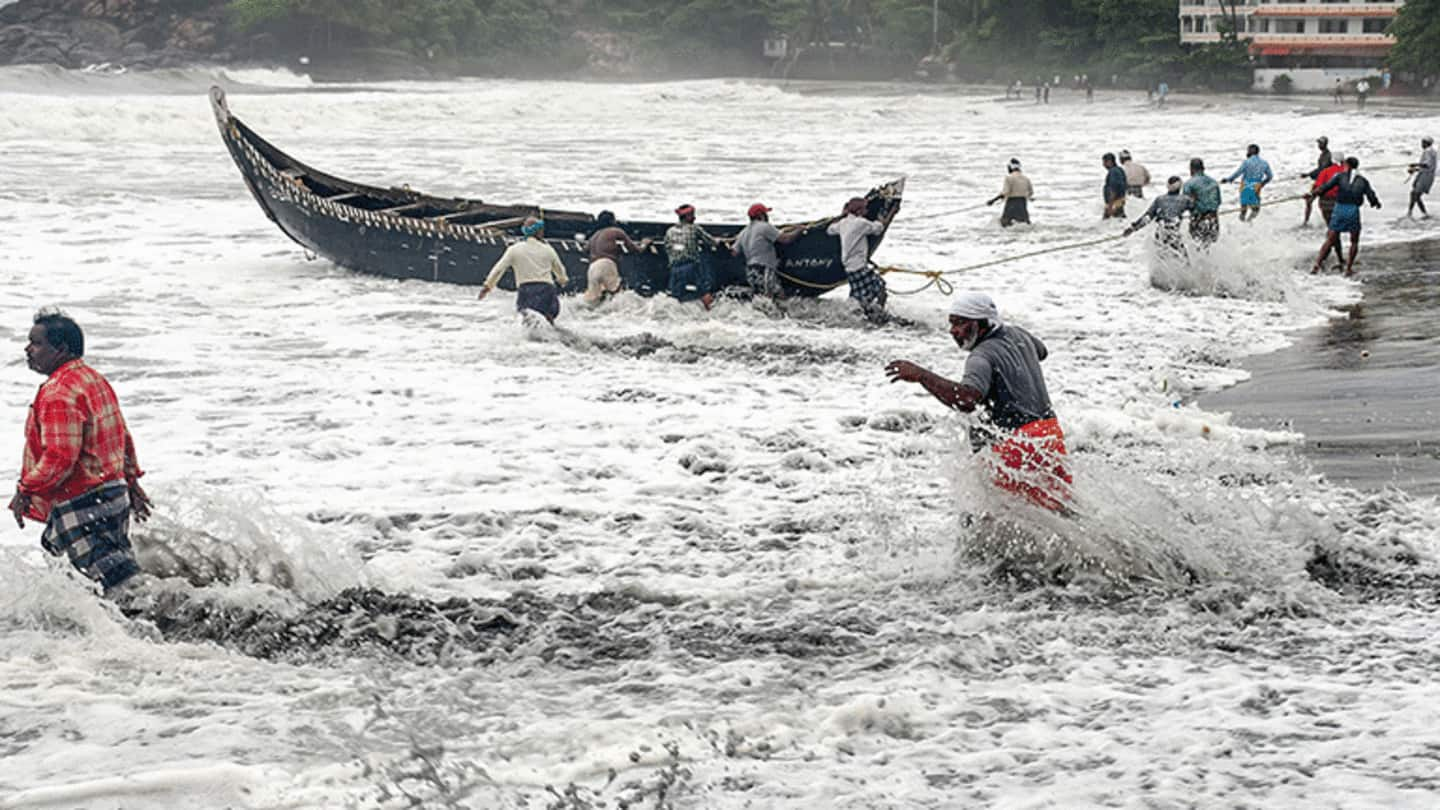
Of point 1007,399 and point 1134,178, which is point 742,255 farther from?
point 1134,178

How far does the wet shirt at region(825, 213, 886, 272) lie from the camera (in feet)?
53.3

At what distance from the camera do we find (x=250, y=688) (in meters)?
6.82

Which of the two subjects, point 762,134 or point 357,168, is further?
point 762,134

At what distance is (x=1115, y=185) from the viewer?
936 inches

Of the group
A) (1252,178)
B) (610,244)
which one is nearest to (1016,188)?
(1252,178)

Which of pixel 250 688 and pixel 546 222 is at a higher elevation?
pixel 546 222

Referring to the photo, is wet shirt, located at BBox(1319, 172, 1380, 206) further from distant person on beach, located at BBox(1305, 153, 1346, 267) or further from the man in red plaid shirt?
the man in red plaid shirt

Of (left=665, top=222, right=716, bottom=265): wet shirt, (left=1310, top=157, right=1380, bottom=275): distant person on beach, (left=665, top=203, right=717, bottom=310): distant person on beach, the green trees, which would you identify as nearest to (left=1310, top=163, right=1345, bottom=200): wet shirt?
(left=1310, top=157, right=1380, bottom=275): distant person on beach

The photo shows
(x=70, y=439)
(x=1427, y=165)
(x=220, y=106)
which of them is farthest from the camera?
(x=1427, y=165)

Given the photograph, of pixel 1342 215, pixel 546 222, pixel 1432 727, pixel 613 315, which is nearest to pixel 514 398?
pixel 613 315

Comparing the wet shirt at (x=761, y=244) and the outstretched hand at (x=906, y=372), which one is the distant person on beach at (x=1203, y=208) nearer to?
the wet shirt at (x=761, y=244)

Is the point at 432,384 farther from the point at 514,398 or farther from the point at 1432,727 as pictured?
the point at 1432,727

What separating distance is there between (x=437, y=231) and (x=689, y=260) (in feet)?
11.9

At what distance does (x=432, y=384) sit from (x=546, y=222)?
514cm
